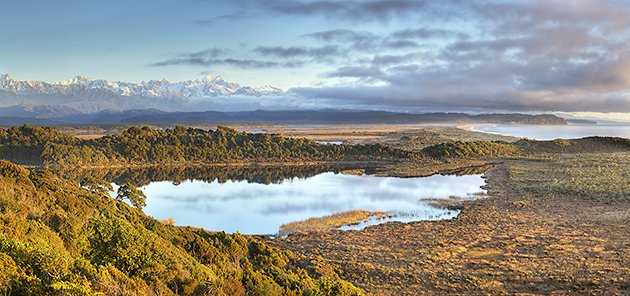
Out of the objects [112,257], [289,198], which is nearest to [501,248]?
[112,257]

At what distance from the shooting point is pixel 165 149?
6353cm

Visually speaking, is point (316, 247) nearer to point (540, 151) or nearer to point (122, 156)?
point (122, 156)

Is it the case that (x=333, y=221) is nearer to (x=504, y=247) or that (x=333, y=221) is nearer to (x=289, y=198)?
(x=289, y=198)

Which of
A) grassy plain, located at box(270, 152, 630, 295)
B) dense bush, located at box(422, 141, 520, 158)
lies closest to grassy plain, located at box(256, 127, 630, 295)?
grassy plain, located at box(270, 152, 630, 295)

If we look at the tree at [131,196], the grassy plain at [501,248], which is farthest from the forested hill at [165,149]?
the grassy plain at [501,248]

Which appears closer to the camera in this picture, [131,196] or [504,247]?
[504,247]

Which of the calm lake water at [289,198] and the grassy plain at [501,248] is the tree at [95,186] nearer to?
the calm lake water at [289,198]

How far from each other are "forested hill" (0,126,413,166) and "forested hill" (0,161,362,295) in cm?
4052

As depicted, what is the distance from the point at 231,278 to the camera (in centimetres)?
1245

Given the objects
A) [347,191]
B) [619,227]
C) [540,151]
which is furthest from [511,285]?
[540,151]

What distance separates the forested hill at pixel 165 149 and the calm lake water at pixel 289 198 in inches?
599

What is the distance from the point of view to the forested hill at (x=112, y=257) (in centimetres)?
786

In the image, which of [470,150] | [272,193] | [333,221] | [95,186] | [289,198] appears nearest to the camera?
[95,186]

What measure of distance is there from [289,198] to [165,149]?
105 feet
